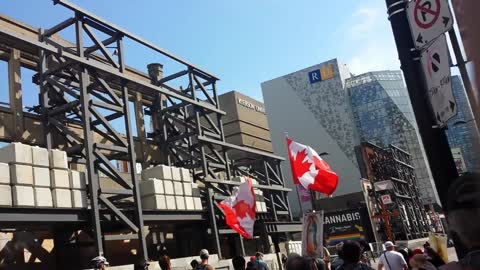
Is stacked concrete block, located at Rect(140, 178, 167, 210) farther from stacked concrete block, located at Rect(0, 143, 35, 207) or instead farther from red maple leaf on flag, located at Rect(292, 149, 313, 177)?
red maple leaf on flag, located at Rect(292, 149, 313, 177)

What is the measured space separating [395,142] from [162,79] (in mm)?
82866

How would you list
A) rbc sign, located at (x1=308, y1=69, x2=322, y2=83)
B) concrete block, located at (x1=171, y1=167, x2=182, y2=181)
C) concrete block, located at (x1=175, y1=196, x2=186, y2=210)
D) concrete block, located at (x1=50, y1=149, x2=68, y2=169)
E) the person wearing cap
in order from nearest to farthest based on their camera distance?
the person wearing cap
concrete block, located at (x1=50, y1=149, x2=68, y2=169)
concrete block, located at (x1=175, y1=196, x2=186, y2=210)
concrete block, located at (x1=171, y1=167, x2=182, y2=181)
rbc sign, located at (x1=308, y1=69, x2=322, y2=83)

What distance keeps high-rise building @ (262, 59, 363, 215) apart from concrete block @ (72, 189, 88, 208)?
87.5 meters

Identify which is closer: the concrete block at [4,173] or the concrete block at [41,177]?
the concrete block at [4,173]

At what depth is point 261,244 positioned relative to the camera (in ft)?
92.6

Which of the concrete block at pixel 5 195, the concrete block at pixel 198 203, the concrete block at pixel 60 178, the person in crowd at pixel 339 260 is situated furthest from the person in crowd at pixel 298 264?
the concrete block at pixel 198 203

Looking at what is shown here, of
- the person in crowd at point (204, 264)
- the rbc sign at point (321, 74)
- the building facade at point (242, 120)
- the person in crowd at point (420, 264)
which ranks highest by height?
the rbc sign at point (321, 74)

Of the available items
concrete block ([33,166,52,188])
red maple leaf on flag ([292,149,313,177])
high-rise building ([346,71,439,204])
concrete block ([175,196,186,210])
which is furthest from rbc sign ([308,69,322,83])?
red maple leaf on flag ([292,149,313,177])

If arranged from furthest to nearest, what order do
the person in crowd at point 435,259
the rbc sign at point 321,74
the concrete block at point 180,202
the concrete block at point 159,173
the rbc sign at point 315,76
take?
the rbc sign at point 315,76, the rbc sign at point 321,74, the concrete block at point 180,202, the concrete block at point 159,173, the person in crowd at point 435,259

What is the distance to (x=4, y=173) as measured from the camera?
14180 mm

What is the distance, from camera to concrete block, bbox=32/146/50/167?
607 inches

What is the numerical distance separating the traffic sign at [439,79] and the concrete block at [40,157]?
13.6m

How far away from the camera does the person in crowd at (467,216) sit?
1.99 meters

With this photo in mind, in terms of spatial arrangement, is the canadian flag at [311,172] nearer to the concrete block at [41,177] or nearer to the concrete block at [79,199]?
the concrete block at [79,199]
